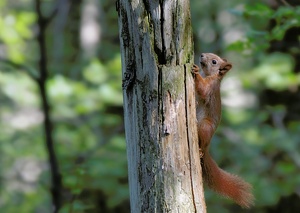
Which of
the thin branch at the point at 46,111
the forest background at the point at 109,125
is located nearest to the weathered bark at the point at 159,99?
the thin branch at the point at 46,111

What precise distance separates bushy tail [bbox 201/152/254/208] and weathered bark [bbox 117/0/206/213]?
82 centimetres

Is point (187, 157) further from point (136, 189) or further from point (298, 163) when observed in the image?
point (298, 163)

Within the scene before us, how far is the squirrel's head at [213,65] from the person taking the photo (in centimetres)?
345

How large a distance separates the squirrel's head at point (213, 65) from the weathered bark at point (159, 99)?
4.21 ft

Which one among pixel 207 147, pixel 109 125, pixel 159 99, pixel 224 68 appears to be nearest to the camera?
pixel 159 99

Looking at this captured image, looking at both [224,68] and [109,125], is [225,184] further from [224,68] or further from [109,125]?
[109,125]

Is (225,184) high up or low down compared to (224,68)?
down

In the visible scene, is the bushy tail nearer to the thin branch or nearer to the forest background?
the thin branch

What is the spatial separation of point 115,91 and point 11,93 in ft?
3.55

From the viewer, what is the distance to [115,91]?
5957 mm

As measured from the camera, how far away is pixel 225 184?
120 inches

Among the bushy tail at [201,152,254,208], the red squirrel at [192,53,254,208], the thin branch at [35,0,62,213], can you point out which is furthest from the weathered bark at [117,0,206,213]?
the thin branch at [35,0,62,213]

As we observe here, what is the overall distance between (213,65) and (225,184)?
82cm

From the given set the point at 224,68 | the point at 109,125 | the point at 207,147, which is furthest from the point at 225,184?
the point at 109,125
